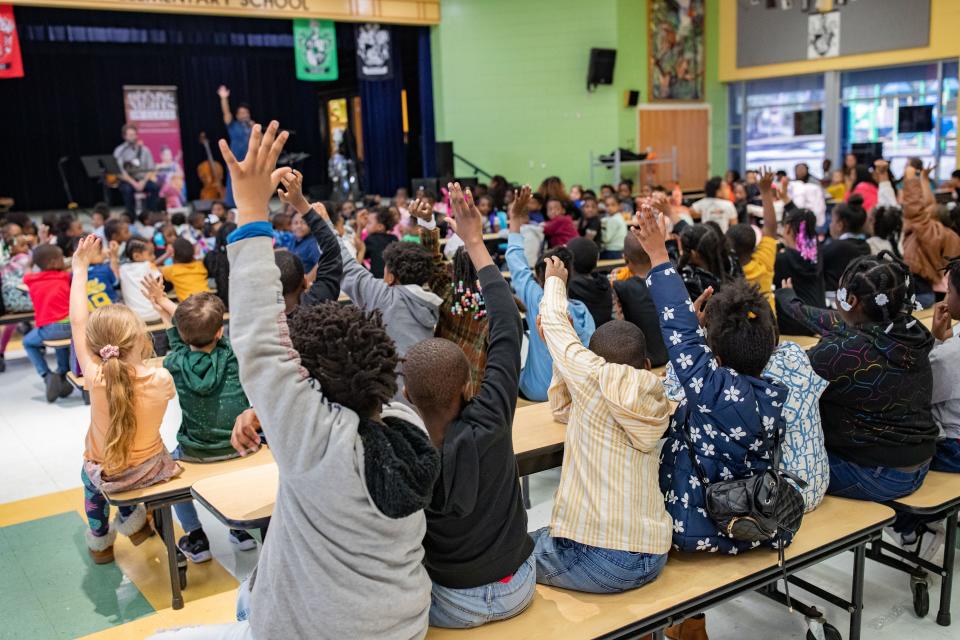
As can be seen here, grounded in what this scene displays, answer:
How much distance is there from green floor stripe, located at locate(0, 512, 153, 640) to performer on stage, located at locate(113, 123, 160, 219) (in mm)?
10783

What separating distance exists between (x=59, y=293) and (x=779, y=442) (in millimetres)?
5501

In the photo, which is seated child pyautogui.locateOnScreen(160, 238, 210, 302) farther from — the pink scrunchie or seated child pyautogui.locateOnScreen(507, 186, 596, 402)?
the pink scrunchie

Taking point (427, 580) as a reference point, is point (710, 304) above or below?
above

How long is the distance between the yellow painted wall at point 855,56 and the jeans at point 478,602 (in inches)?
574

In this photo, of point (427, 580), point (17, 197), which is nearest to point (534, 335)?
point (427, 580)

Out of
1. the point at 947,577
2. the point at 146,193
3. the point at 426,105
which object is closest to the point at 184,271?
the point at 947,577

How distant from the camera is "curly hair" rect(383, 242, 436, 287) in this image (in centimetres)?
387

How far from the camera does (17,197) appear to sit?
1647 centimetres

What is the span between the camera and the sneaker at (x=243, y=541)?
3846 mm

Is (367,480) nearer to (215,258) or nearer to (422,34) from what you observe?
(215,258)

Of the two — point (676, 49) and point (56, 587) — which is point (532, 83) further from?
point (56, 587)

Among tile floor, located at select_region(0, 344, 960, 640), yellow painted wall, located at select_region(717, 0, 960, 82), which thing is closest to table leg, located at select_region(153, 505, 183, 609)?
tile floor, located at select_region(0, 344, 960, 640)

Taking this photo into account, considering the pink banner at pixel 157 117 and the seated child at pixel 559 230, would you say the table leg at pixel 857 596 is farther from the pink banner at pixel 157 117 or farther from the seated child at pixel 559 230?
the pink banner at pixel 157 117

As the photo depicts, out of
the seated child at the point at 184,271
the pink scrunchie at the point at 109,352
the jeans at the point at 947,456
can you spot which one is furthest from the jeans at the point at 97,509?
the seated child at the point at 184,271
